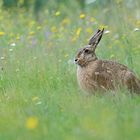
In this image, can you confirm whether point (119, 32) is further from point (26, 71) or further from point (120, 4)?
point (26, 71)

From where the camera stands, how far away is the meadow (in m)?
5.66

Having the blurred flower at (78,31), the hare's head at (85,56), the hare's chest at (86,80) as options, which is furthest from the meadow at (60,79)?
the hare's head at (85,56)

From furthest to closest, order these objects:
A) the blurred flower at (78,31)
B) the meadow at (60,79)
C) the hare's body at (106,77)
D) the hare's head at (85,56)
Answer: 1. the blurred flower at (78,31)
2. the hare's head at (85,56)
3. the hare's body at (106,77)
4. the meadow at (60,79)

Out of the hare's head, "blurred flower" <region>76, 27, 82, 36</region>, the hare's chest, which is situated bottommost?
the hare's chest

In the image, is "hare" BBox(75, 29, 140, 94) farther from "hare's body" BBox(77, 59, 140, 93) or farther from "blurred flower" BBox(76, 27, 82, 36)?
"blurred flower" BBox(76, 27, 82, 36)

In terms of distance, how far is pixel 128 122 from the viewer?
5723 millimetres

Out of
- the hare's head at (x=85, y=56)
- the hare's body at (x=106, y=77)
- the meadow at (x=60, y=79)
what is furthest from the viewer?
the hare's head at (x=85, y=56)

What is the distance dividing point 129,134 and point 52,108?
154cm

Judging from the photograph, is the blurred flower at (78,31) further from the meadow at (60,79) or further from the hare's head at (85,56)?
the hare's head at (85,56)

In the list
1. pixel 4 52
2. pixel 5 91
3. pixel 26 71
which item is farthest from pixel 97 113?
pixel 4 52

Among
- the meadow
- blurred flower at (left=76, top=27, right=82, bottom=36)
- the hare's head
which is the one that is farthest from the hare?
blurred flower at (left=76, top=27, right=82, bottom=36)

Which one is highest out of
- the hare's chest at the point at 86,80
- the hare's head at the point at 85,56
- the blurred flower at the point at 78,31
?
the blurred flower at the point at 78,31

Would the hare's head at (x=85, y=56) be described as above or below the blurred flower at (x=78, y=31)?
below

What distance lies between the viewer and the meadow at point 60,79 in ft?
18.6
